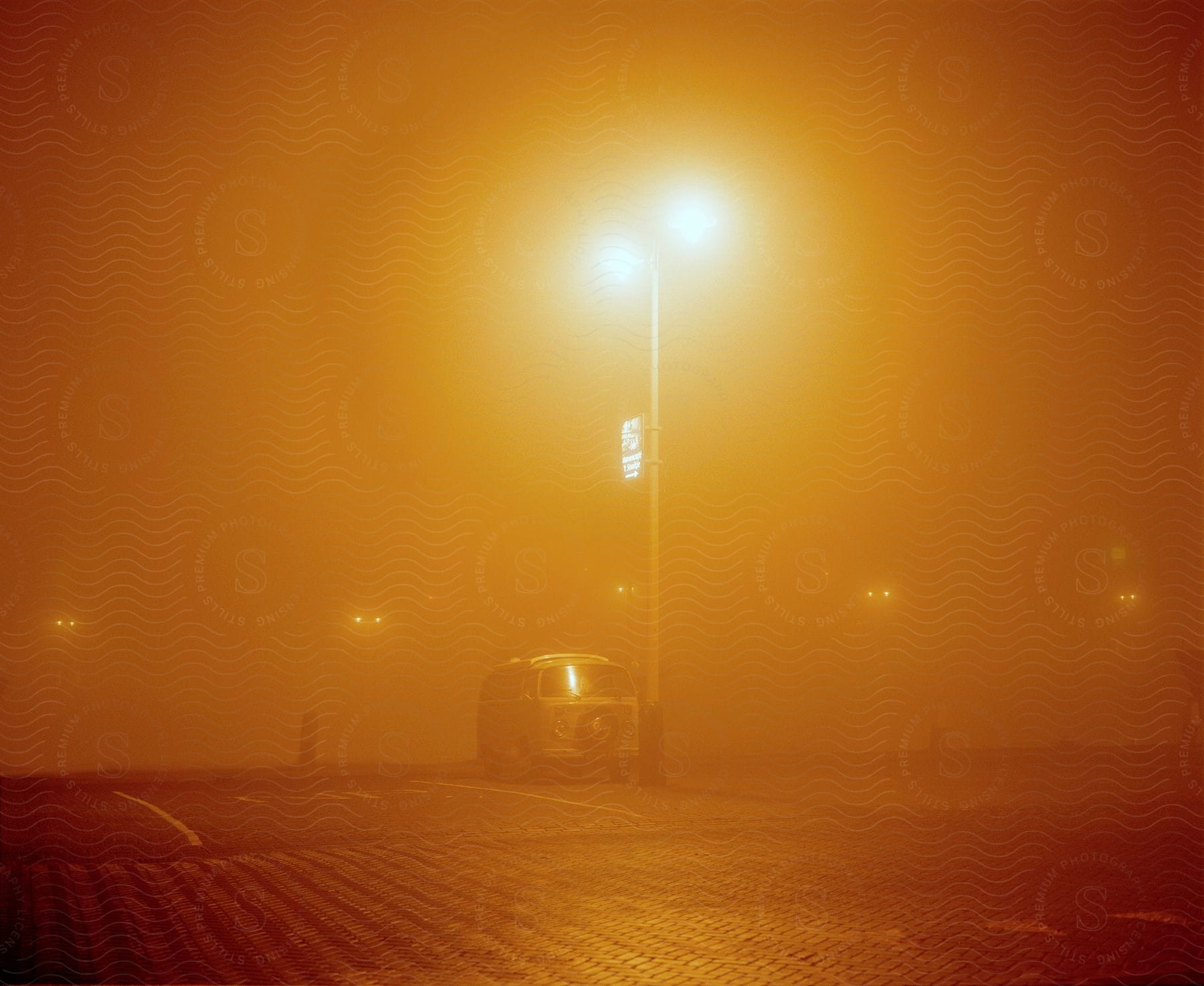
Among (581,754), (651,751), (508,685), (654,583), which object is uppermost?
(654,583)

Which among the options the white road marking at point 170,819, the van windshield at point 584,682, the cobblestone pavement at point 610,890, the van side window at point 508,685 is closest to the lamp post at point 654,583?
the van windshield at point 584,682

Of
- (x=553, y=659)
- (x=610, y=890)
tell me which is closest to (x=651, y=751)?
(x=553, y=659)

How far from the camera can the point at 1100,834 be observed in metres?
11.0

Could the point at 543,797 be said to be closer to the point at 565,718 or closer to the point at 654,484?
the point at 565,718

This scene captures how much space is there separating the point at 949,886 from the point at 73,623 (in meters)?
29.6

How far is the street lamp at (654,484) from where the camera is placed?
1580 cm

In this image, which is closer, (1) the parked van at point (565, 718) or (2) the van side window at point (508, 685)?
(1) the parked van at point (565, 718)

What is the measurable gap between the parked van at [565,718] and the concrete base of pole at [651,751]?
462 mm

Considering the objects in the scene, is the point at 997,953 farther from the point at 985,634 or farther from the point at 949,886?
the point at 985,634

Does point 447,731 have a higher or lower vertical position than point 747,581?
lower

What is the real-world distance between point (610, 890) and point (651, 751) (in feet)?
24.8

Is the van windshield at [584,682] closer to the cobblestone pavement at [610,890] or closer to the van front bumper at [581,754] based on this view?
the van front bumper at [581,754]

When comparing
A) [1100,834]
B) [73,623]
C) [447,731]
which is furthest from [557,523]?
[1100,834]

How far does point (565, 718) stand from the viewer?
16.5m
